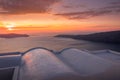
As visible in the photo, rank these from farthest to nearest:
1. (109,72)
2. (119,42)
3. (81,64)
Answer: (119,42) → (81,64) → (109,72)

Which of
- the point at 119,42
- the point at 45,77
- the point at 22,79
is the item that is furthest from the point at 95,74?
the point at 119,42

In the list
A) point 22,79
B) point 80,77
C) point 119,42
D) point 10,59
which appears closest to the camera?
point 80,77

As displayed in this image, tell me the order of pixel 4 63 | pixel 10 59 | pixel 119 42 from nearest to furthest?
pixel 4 63, pixel 10 59, pixel 119 42

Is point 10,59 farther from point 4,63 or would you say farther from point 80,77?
point 80,77

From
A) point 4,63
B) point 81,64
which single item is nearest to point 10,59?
point 4,63

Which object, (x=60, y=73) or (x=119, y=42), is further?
(x=119, y=42)

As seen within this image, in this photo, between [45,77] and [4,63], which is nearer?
[45,77]

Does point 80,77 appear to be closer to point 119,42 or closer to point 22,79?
point 22,79

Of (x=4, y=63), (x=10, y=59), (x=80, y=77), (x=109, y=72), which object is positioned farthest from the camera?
(x=10, y=59)
